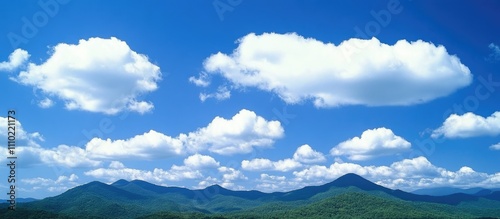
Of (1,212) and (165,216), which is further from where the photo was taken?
(165,216)

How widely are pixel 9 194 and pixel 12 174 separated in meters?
8.02

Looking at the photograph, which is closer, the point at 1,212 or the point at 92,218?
→ the point at 1,212

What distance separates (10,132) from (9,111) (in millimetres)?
3512

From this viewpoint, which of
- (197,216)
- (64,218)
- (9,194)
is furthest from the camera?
(197,216)

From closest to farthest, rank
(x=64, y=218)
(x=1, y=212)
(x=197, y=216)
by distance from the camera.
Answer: (x=1, y=212) → (x=64, y=218) → (x=197, y=216)

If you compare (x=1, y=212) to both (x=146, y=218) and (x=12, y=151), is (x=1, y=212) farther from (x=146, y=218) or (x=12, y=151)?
(x=12, y=151)

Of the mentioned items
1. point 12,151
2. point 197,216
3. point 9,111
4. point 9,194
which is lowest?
point 197,216

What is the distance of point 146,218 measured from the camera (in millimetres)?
181500

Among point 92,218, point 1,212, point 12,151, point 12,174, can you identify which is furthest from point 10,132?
point 92,218

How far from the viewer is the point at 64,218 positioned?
154 m

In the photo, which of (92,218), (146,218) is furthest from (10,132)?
(92,218)

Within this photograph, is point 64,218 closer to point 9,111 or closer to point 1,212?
point 1,212

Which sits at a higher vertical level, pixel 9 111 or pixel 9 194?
pixel 9 111

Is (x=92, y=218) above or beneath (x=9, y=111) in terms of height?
beneath
